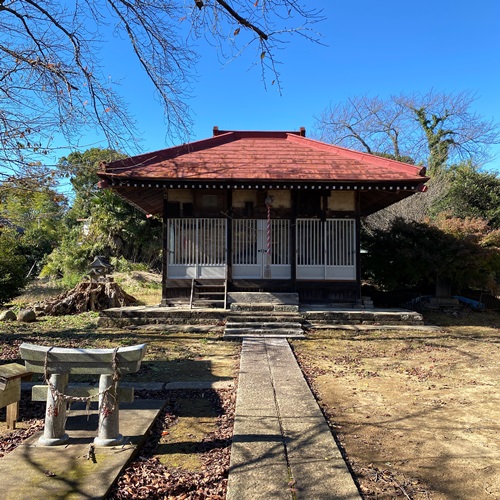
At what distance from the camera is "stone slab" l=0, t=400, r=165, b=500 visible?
2.56 metres

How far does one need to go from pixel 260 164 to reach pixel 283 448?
8817mm

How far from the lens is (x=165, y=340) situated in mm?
8484

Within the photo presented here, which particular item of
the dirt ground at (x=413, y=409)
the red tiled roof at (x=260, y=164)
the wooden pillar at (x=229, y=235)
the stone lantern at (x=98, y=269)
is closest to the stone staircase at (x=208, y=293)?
the wooden pillar at (x=229, y=235)

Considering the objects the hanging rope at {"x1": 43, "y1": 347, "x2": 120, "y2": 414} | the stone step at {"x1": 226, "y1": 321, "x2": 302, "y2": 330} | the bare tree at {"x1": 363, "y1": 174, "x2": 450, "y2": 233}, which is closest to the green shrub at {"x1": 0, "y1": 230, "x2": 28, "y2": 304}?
the stone step at {"x1": 226, "y1": 321, "x2": 302, "y2": 330}

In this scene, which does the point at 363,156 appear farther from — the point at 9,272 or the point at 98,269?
the point at 9,272

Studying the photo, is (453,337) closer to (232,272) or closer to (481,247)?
(481,247)

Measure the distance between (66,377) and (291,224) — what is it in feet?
27.1

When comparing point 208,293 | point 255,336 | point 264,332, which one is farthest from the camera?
point 208,293

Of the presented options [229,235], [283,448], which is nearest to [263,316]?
[229,235]

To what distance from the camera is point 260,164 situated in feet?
36.4

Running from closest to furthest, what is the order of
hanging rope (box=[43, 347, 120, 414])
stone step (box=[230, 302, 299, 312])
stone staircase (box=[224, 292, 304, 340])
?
1. hanging rope (box=[43, 347, 120, 414])
2. stone staircase (box=[224, 292, 304, 340])
3. stone step (box=[230, 302, 299, 312])

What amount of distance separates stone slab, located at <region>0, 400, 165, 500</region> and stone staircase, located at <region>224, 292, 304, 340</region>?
5.16 metres

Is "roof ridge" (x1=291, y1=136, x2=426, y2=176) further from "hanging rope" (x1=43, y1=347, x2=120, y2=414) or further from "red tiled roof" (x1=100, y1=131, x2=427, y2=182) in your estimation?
"hanging rope" (x1=43, y1=347, x2=120, y2=414)

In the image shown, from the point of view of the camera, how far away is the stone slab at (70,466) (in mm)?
2562
